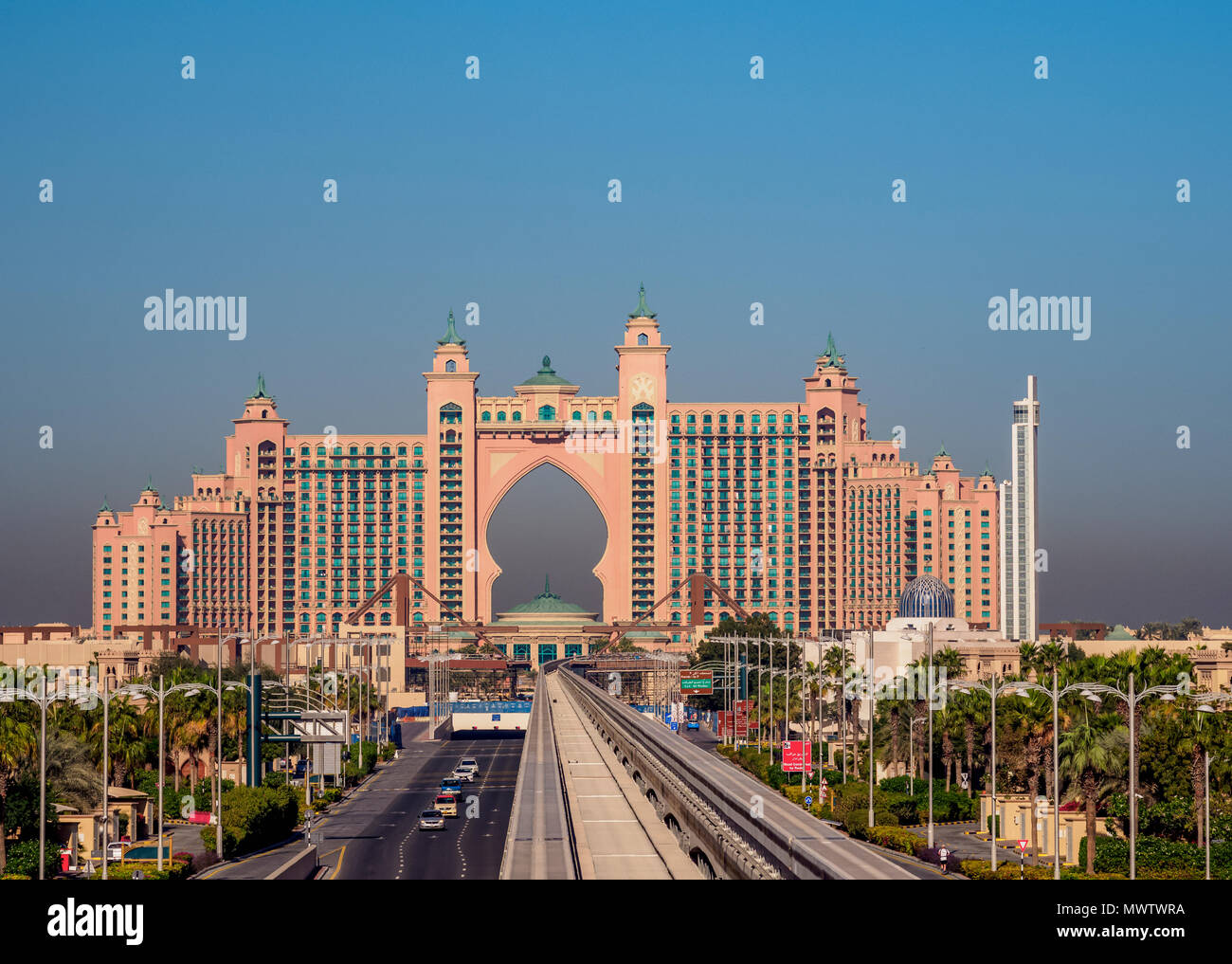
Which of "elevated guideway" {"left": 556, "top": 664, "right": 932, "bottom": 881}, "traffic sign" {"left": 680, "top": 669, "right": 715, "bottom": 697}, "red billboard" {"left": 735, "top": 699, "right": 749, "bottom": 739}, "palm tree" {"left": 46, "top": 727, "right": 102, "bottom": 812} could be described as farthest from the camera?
"traffic sign" {"left": 680, "top": 669, "right": 715, "bottom": 697}

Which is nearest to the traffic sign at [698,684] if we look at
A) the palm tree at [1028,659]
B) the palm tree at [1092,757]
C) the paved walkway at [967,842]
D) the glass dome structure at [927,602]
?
the glass dome structure at [927,602]

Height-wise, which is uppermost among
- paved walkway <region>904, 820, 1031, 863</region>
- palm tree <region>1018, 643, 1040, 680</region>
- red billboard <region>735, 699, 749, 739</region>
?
palm tree <region>1018, 643, 1040, 680</region>

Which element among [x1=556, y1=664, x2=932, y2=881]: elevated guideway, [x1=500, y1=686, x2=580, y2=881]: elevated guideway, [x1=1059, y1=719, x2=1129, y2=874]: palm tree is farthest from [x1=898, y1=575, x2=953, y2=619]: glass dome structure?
[x1=1059, y1=719, x2=1129, y2=874]: palm tree

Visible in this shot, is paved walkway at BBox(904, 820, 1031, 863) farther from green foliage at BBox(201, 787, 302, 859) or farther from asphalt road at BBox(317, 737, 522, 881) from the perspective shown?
green foliage at BBox(201, 787, 302, 859)
